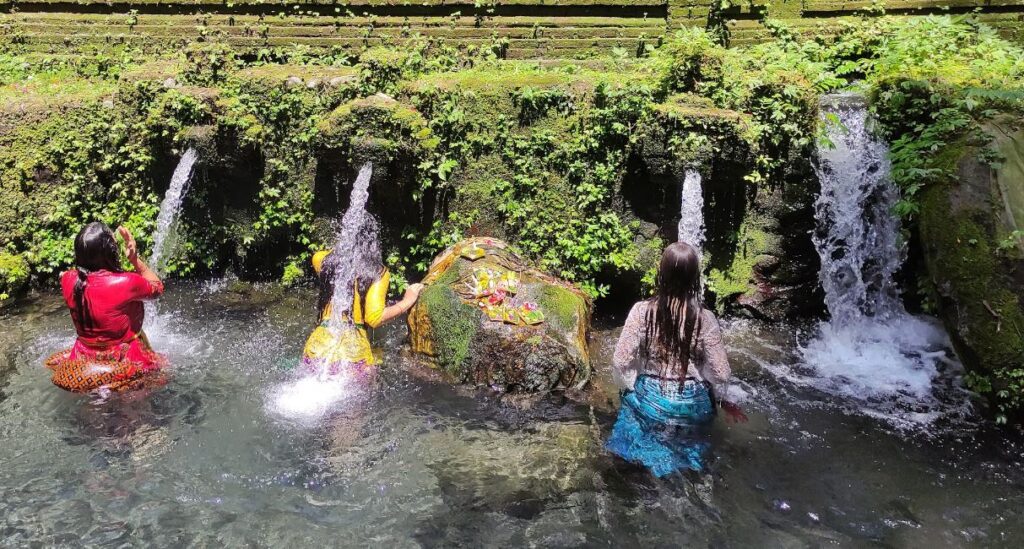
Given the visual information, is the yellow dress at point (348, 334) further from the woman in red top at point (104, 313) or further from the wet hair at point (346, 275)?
the woman in red top at point (104, 313)

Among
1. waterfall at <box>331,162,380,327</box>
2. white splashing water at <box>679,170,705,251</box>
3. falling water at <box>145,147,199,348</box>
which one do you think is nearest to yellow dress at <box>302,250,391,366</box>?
waterfall at <box>331,162,380,327</box>

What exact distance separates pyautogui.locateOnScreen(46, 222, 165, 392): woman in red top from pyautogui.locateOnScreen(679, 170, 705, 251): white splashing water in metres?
4.98

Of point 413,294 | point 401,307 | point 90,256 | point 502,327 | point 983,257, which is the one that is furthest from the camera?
point 502,327

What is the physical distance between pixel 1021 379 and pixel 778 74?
3613 mm

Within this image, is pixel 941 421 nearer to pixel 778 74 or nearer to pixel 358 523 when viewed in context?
pixel 778 74

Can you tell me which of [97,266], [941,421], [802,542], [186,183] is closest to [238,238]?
[186,183]

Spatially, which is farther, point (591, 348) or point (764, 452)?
point (591, 348)

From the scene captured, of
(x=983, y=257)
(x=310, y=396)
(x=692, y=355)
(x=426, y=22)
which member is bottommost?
(x=310, y=396)

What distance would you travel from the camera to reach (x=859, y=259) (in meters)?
7.09

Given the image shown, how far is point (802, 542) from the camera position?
414 cm

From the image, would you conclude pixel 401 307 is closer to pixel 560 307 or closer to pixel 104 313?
pixel 560 307

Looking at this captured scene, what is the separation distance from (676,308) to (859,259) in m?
3.98

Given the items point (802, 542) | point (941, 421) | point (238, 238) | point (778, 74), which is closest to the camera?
point (802, 542)

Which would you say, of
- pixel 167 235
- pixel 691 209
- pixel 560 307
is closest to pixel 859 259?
pixel 691 209
